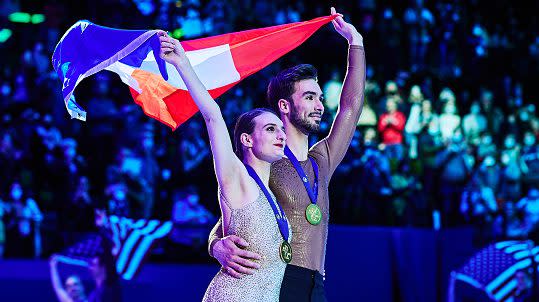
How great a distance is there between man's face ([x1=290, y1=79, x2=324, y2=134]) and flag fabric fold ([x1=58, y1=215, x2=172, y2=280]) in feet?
10.4

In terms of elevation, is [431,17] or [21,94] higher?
[431,17]

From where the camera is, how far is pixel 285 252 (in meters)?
4.00

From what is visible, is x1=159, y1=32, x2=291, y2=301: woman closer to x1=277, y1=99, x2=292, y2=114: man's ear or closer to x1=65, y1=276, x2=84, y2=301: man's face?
x1=277, y1=99, x2=292, y2=114: man's ear

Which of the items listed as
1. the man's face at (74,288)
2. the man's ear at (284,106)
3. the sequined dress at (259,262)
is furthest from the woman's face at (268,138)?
the man's face at (74,288)

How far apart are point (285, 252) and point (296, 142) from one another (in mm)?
739

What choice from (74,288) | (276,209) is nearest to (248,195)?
(276,209)

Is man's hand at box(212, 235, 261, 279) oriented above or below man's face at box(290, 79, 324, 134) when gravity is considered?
below

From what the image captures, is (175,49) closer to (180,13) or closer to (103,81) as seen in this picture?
(103,81)

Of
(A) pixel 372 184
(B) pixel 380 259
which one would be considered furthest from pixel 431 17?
(B) pixel 380 259

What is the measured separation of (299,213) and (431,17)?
1298 cm

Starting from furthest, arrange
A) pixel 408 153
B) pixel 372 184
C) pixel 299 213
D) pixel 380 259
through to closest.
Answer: pixel 408 153 → pixel 372 184 → pixel 380 259 → pixel 299 213

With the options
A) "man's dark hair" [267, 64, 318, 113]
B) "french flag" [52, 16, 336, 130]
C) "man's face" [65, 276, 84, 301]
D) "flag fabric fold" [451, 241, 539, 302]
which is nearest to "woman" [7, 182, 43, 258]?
"man's face" [65, 276, 84, 301]

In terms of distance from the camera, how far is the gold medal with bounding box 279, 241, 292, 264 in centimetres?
398

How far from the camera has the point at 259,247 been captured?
3.95 meters
